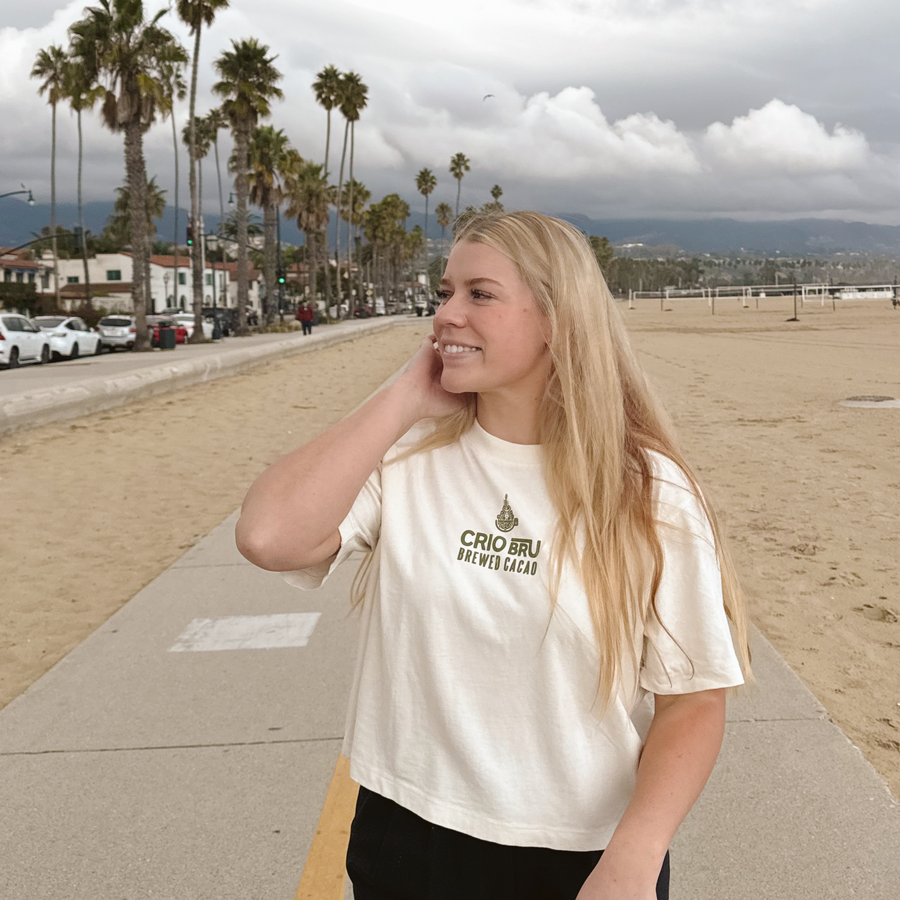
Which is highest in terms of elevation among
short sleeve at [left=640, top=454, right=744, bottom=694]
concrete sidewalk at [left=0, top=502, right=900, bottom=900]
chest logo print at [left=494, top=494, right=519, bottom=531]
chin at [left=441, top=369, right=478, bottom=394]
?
chin at [left=441, top=369, right=478, bottom=394]

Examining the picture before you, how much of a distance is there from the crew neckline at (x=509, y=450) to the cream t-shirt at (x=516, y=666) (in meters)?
0.03

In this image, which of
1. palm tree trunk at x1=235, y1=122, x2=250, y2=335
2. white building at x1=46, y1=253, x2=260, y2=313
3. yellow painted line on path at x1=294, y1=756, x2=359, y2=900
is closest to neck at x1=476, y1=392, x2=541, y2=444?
yellow painted line on path at x1=294, y1=756, x2=359, y2=900

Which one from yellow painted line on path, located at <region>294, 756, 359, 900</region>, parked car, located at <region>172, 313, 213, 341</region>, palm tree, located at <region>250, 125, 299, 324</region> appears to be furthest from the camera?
palm tree, located at <region>250, 125, 299, 324</region>

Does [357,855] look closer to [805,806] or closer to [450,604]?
[450,604]

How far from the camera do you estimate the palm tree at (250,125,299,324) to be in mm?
59844

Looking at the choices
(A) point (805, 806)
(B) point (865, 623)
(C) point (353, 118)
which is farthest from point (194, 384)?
(C) point (353, 118)

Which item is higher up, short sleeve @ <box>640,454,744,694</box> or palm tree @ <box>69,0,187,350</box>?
palm tree @ <box>69,0,187,350</box>

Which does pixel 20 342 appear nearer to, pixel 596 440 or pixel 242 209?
pixel 242 209

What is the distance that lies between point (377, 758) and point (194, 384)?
20345 millimetres

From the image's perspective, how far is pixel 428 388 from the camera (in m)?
1.80

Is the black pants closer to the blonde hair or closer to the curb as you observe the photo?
the blonde hair

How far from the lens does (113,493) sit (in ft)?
31.6

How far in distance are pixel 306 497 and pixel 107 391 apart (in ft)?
52.1

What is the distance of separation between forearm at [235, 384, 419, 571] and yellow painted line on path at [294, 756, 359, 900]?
62.7 inches
